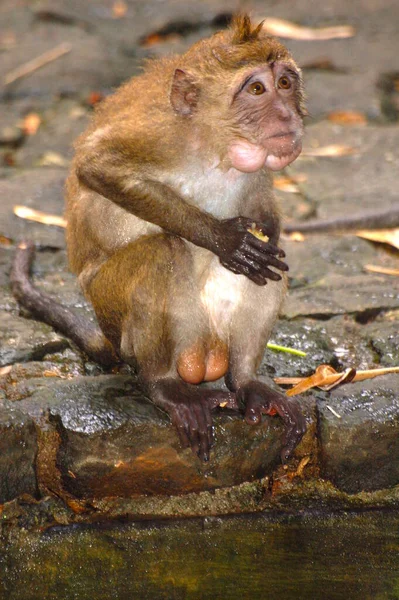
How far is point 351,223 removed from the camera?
616 centimetres

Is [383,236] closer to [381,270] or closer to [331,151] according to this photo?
[381,270]

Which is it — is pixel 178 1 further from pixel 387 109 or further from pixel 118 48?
pixel 387 109

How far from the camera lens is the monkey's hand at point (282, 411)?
4238 millimetres

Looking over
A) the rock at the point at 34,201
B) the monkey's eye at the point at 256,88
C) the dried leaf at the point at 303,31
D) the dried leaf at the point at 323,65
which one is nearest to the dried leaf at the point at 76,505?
the monkey's eye at the point at 256,88

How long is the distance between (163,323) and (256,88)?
3.30 ft

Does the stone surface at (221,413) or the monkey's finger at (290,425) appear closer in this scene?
the stone surface at (221,413)

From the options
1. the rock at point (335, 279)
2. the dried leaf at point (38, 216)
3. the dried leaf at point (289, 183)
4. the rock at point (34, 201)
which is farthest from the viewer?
the dried leaf at point (289, 183)

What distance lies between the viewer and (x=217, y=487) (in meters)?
4.27

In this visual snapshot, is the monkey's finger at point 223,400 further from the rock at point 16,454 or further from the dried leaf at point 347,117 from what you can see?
the dried leaf at point 347,117

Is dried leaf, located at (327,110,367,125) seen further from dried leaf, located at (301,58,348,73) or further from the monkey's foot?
the monkey's foot

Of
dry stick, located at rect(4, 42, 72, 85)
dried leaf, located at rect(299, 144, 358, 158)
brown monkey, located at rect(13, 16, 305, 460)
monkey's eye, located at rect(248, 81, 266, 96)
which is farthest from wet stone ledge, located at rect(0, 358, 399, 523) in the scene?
dry stick, located at rect(4, 42, 72, 85)

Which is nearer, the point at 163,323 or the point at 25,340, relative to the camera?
the point at 163,323

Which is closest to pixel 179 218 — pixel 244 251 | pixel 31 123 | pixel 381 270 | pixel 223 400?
pixel 244 251

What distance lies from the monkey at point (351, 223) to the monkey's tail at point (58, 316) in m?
1.68
